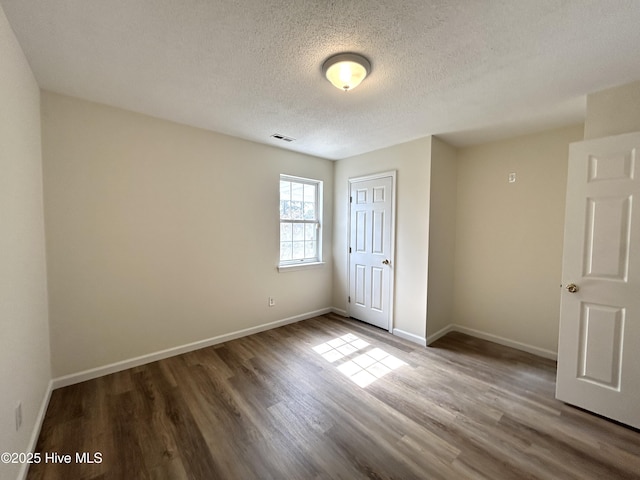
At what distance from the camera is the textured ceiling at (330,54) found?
4.26 ft

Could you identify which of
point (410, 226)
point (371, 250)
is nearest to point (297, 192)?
point (371, 250)

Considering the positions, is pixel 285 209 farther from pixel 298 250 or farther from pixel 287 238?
pixel 298 250

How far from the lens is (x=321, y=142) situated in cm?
329

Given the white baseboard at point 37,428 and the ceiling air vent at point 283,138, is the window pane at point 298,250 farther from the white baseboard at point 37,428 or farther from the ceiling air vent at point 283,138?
the white baseboard at point 37,428

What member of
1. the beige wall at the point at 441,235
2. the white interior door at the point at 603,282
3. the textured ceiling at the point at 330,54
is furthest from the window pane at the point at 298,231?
the white interior door at the point at 603,282

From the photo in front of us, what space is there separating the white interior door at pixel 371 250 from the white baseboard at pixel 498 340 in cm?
76

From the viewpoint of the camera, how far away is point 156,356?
8.84ft

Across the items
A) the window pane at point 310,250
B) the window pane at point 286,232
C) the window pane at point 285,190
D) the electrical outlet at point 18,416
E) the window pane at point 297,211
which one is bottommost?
the electrical outlet at point 18,416

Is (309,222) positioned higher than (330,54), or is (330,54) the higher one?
(330,54)

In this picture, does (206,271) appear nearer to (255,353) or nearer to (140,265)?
(140,265)

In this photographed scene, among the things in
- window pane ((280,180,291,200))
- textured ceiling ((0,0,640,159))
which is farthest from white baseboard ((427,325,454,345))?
window pane ((280,180,291,200))

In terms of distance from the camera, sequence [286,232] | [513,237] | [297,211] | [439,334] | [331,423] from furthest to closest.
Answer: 1. [297,211]
2. [286,232]
3. [439,334]
4. [513,237]
5. [331,423]

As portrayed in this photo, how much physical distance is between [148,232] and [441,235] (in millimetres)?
3329

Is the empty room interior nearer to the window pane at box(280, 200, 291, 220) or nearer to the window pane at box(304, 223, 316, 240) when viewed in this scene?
the window pane at box(280, 200, 291, 220)
